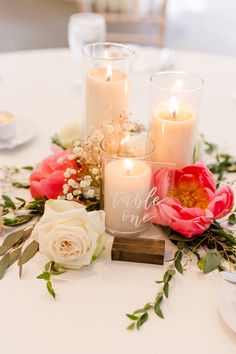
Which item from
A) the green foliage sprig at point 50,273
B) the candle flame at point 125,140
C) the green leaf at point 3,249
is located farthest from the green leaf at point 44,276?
the candle flame at point 125,140

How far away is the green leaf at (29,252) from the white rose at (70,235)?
0.14 feet

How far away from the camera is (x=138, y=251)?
916 mm

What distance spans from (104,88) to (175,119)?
0.17m

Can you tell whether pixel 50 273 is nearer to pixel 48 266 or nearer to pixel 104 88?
pixel 48 266

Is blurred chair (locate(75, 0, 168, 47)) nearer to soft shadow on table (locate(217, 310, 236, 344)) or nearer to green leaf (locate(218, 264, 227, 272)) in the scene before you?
green leaf (locate(218, 264, 227, 272))

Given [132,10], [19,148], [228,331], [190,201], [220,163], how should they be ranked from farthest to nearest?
[132,10]
[19,148]
[220,163]
[190,201]
[228,331]

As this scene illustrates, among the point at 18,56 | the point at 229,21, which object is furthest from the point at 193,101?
the point at 229,21

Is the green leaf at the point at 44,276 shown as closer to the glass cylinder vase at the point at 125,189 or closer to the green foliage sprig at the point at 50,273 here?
the green foliage sprig at the point at 50,273

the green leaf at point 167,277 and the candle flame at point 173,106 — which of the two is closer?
the green leaf at point 167,277

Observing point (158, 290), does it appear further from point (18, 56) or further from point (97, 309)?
point (18, 56)

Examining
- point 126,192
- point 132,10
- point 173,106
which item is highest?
point 173,106

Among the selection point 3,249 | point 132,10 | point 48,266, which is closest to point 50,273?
point 48,266

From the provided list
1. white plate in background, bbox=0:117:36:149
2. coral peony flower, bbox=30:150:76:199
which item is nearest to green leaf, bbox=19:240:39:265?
coral peony flower, bbox=30:150:76:199

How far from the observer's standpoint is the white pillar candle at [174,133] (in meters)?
1.05
